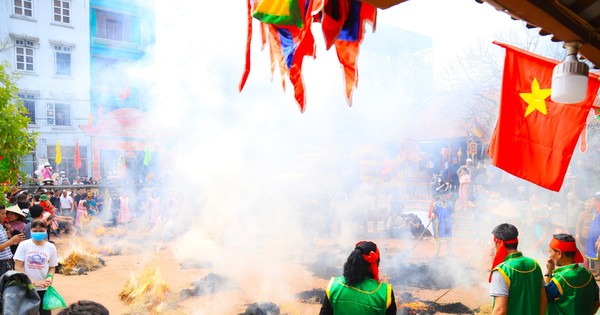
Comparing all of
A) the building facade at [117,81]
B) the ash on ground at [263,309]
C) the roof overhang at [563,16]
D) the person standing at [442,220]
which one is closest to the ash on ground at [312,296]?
the ash on ground at [263,309]

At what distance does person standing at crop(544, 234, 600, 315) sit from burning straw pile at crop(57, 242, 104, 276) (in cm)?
841

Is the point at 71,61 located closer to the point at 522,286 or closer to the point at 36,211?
the point at 36,211

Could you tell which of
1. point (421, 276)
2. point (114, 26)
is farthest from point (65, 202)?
point (114, 26)

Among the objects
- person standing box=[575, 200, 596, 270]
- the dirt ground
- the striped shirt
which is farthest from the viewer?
person standing box=[575, 200, 596, 270]

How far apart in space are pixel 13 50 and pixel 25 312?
911 inches

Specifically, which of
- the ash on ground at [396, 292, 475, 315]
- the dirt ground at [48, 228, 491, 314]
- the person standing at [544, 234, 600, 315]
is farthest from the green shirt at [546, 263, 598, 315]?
the dirt ground at [48, 228, 491, 314]

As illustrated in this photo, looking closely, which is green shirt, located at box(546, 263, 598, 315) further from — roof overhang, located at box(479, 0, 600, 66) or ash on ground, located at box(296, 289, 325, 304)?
ash on ground, located at box(296, 289, 325, 304)

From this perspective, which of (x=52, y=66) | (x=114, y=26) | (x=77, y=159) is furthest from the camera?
(x=114, y=26)

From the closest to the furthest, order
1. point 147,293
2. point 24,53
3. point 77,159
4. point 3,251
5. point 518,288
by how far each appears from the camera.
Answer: point 518,288
point 3,251
point 147,293
point 24,53
point 77,159

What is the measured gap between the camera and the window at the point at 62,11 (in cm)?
2266

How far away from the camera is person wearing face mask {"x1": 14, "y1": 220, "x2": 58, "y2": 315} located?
419cm

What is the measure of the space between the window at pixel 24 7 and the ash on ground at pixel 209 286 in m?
21.8

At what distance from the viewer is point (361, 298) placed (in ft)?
7.94

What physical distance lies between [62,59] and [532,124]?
81.4 feet
